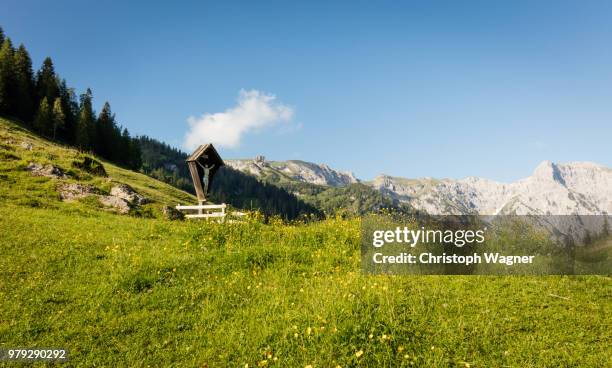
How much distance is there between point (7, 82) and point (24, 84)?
3984 mm

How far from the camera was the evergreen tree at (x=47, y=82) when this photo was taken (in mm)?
94562

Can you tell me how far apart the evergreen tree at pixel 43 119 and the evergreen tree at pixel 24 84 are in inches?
239

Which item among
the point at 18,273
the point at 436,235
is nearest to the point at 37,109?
the point at 18,273

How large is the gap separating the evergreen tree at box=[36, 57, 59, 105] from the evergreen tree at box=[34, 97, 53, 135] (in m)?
10.7

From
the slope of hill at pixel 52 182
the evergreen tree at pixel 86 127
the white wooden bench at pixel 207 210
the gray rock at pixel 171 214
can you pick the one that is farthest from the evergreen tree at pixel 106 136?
the white wooden bench at pixel 207 210

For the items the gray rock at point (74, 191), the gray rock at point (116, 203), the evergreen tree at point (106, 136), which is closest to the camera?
the gray rock at point (74, 191)

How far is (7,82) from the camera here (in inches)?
3263

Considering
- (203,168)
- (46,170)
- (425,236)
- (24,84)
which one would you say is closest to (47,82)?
(24,84)

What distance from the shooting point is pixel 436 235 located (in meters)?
13.4

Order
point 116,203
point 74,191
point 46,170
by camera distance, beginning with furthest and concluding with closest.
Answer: point 46,170, point 74,191, point 116,203

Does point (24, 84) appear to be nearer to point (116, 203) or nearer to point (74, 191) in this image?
point (74, 191)

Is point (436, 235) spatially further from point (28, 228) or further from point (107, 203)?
point (107, 203)

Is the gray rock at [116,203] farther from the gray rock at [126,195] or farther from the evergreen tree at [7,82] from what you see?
the evergreen tree at [7,82]

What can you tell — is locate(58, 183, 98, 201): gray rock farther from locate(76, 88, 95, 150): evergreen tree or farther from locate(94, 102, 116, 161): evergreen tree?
locate(94, 102, 116, 161): evergreen tree
